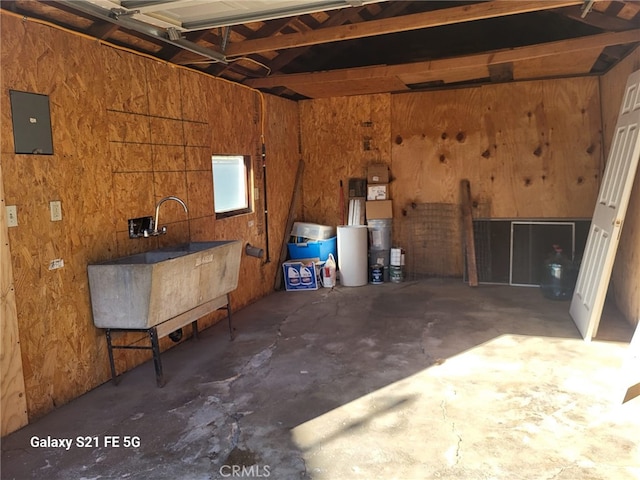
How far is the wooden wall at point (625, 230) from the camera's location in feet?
14.1

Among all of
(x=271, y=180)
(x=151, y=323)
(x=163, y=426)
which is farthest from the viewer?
(x=271, y=180)

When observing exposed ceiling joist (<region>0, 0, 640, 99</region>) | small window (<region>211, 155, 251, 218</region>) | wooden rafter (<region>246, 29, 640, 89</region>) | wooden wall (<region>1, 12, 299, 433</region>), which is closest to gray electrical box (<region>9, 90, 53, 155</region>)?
wooden wall (<region>1, 12, 299, 433</region>)

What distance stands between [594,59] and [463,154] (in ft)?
5.98

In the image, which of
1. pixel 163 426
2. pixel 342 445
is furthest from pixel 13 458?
pixel 342 445

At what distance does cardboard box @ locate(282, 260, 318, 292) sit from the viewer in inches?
243

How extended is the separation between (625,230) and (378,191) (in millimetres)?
2898

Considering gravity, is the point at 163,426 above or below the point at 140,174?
below

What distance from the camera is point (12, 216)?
285cm

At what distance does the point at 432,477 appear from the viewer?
235cm

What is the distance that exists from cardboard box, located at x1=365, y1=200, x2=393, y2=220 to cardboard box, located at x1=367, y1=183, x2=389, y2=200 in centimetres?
7

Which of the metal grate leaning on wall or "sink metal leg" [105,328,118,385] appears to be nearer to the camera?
"sink metal leg" [105,328,118,385]

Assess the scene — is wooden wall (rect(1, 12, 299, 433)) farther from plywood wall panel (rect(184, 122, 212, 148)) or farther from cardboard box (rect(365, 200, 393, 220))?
cardboard box (rect(365, 200, 393, 220))

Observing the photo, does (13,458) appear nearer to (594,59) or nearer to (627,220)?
(627,220)

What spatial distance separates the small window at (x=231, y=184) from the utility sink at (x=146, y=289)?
1416mm
